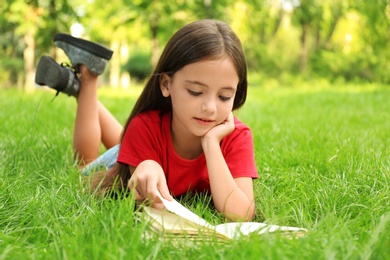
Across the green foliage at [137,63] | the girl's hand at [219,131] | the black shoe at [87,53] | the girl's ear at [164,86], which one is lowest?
the green foliage at [137,63]

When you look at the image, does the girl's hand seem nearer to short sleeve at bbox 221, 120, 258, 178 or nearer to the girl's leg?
short sleeve at bbox 221, 120, 258, 178

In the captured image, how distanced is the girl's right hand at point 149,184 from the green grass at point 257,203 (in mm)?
79

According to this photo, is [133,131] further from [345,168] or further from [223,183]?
[345,168]

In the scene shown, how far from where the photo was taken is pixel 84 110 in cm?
310

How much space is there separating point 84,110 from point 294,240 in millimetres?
1849

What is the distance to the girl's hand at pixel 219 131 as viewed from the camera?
7.18 ft

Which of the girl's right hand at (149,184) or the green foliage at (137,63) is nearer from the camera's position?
the girl's right hand at (149,184)

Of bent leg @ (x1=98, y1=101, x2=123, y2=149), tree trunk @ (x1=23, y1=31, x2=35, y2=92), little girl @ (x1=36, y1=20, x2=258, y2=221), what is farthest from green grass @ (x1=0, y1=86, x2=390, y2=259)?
tree trunk @ (x1=23, y1=31, x2=35, y2=92)

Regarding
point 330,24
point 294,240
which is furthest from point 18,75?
point 294,240

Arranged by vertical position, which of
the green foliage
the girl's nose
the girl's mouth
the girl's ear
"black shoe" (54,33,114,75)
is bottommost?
the green foliage

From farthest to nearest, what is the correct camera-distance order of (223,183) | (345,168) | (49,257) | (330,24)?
(330,24) < (345,168) < (223,183) < (49,257)

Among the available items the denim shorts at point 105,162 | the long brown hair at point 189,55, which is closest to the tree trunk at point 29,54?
the denim shorts at point 105,162

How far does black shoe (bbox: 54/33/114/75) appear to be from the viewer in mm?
2953

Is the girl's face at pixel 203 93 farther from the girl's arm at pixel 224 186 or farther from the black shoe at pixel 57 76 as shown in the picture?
the black shoe at pixel 57 76
